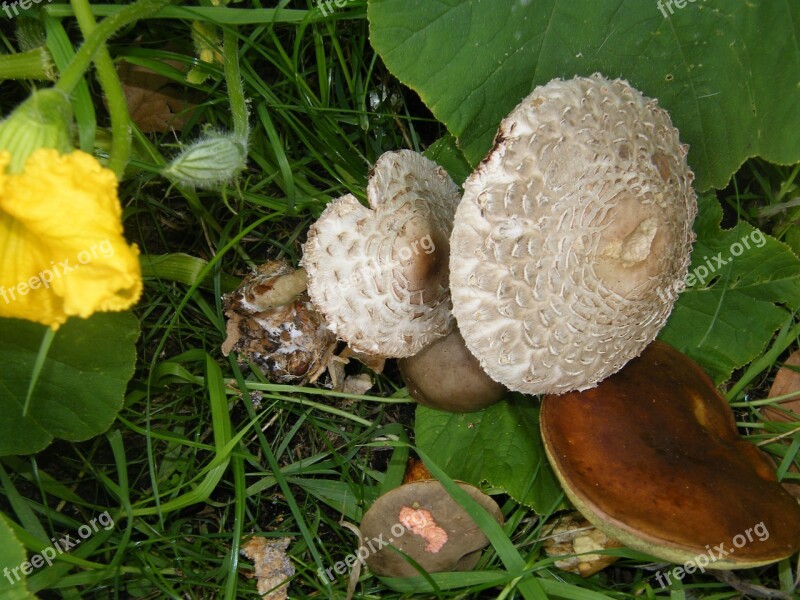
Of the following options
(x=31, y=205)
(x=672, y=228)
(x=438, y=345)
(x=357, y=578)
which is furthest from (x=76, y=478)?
(x=672, y=228)

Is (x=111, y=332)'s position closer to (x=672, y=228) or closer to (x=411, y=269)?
(x=411, y=269)

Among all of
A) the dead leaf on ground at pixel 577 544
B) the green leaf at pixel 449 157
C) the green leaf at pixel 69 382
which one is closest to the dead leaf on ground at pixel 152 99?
the green leaf at pixel 69 382

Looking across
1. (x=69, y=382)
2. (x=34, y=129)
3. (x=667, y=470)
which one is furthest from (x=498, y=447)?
(x=34, y=129)

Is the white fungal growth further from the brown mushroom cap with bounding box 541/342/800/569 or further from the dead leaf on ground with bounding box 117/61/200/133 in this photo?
the dead leaf on ground with bounding box 117/61/200/133

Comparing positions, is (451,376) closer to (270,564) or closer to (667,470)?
(667,470)

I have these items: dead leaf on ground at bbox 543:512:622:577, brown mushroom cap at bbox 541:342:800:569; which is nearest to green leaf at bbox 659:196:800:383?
brown mushroom cap at bbox 541:342:800:569
